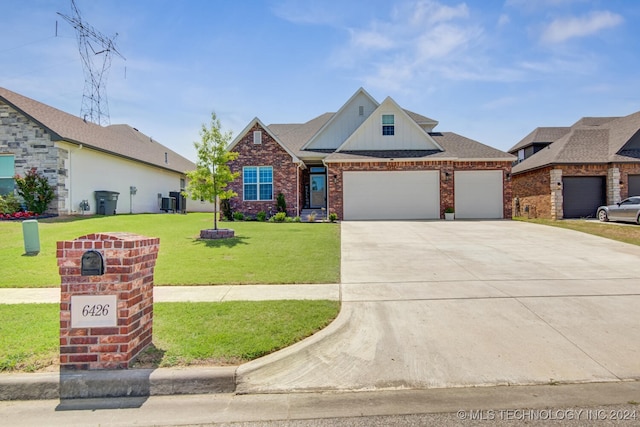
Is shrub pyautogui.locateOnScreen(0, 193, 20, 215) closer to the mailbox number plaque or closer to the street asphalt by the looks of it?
the street asphalt

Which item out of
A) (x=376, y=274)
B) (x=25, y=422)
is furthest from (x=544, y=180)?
(x=25, y=422)

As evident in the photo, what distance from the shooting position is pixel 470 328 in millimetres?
5062

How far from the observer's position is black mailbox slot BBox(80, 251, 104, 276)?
3.78 metres

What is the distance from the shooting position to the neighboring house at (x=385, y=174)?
20891mm

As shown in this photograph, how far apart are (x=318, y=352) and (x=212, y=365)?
47.3 inches

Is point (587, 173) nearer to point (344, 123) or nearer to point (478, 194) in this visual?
point (478, 194)

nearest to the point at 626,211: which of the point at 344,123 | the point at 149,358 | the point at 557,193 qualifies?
the point at 557,193

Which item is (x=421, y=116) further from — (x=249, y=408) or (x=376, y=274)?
(x=249, y=408)

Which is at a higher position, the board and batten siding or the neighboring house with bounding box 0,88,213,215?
the board and batten siding

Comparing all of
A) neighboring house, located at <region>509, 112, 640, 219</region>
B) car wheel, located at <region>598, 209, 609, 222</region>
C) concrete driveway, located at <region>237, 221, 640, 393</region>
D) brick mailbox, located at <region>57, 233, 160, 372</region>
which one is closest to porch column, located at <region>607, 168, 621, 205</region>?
neighboring house, located at <region>509, 112, 640, 219</region>

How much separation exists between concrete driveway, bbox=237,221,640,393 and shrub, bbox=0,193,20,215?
16.9 metres

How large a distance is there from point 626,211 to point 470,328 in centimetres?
1753

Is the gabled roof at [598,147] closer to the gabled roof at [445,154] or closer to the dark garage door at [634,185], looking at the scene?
the dark garage door at [634,185]

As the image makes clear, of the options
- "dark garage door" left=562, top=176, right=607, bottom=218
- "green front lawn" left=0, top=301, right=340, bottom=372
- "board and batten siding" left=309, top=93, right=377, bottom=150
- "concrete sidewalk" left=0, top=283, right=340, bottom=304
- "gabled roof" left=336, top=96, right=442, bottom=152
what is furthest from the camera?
"board and batten siding" left=309, top=93, right=377, bottom=150
